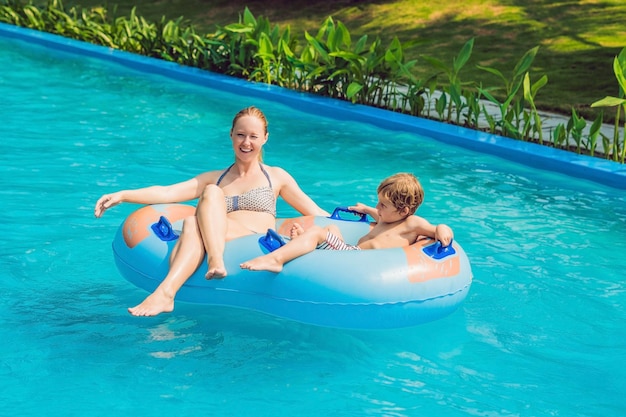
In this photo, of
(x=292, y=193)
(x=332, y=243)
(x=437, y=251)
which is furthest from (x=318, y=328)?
(x=292, y=193)

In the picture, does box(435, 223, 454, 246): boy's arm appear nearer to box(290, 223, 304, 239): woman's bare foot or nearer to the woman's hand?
box(290, 223, 304, 239): woman's bare foot

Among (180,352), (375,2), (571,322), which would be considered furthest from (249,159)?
(375,2)

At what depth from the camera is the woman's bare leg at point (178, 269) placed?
4.12 metres

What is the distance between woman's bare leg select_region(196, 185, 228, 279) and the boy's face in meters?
0.77

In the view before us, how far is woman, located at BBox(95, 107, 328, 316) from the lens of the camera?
14.0 feet

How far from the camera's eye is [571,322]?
4902 mm

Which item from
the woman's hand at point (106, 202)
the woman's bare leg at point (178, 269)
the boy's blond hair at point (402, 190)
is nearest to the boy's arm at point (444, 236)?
the boy's blond hair at point (402, 190)

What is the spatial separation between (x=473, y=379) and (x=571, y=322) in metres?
0.91

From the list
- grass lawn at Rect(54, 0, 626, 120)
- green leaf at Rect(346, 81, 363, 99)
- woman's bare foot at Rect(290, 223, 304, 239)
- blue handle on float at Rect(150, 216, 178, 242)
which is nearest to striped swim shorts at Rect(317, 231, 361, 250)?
woman's bare foot at Rect(290, 223, 304, 239)

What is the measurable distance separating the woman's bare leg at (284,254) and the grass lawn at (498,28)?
18.7 feet

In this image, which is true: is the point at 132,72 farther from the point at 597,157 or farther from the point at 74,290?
the point at 74,290

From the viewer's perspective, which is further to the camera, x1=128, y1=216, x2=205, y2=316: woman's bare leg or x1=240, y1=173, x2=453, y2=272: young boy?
x1=240, y1=173, x2=453, y2=272: young boy

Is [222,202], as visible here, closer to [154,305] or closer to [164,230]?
[164,230]

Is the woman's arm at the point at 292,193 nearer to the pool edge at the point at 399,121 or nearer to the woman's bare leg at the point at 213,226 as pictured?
the woman's bare leg at the point at 213,226
